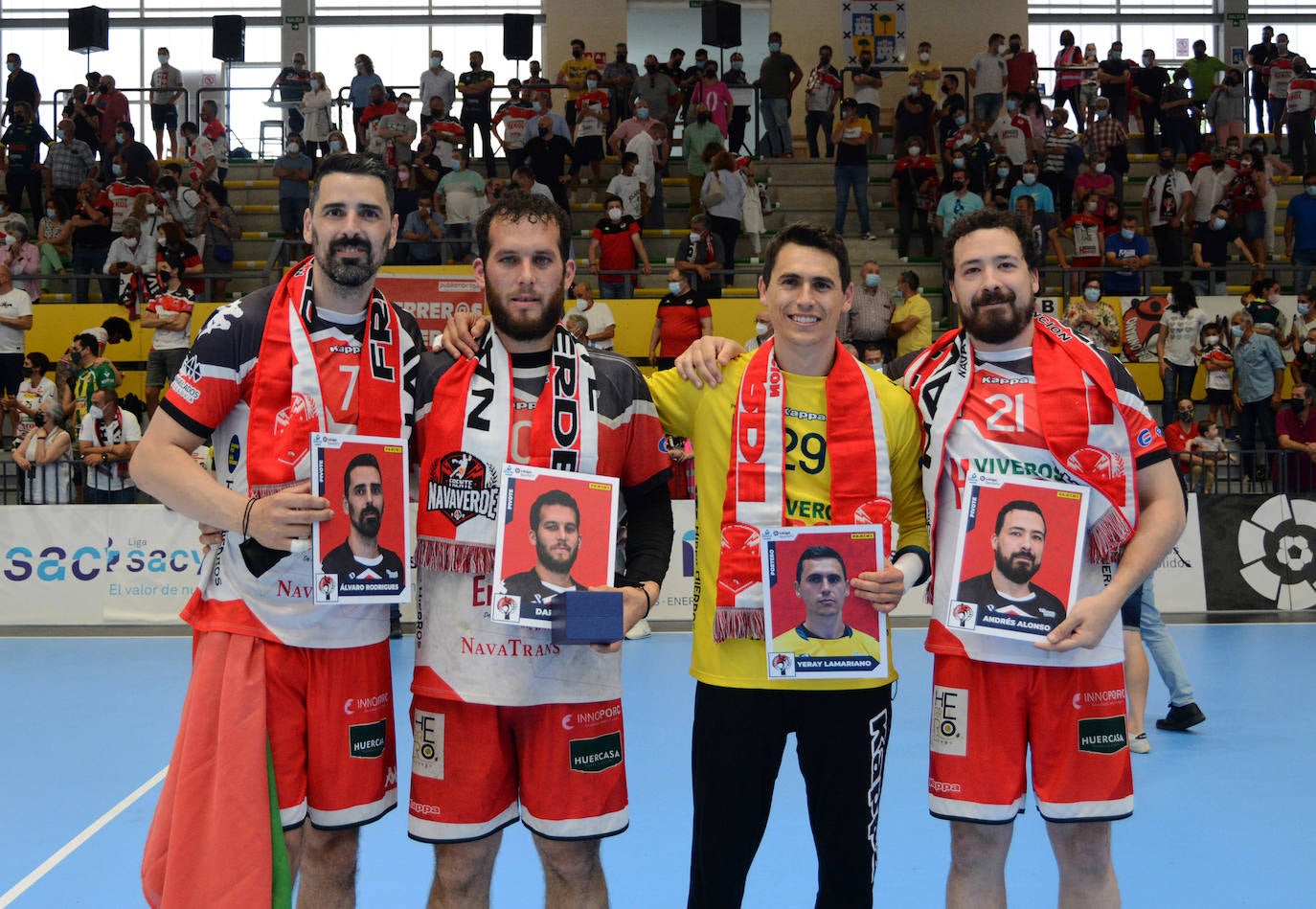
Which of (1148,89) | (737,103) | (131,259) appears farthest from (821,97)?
(131,259)

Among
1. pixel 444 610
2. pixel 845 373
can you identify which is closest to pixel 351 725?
pixel 444 610

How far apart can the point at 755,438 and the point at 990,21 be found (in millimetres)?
21900

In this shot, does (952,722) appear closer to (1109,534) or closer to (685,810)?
(1109,534)

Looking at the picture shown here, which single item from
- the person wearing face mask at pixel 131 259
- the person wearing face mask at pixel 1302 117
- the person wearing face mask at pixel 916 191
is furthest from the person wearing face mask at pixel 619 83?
the person wearing face mask at pixel 1302 117

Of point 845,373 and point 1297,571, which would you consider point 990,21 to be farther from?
point 845,373

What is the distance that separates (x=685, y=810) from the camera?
610 cm

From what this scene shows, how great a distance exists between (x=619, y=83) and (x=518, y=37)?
347 cm

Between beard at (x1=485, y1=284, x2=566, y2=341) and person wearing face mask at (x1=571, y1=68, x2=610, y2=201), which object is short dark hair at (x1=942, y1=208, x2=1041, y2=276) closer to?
beard at (x1=485, y1=284, x2=566, y2=341)

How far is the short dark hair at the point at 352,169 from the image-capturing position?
11.8 ft

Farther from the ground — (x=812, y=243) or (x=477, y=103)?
(x=477, y=103)

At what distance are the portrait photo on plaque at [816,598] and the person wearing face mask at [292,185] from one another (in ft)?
49.5

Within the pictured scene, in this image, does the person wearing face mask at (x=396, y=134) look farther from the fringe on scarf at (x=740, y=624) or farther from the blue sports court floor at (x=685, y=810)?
the fringe on scarf at (x=740, y=624)

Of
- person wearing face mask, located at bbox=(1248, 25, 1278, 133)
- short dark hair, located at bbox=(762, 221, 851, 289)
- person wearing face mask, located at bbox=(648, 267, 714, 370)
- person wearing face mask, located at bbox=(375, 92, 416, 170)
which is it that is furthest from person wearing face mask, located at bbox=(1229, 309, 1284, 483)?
short dark hair, located at bbox=(762, 221, 851, 289)

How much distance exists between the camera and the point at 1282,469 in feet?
40.9
